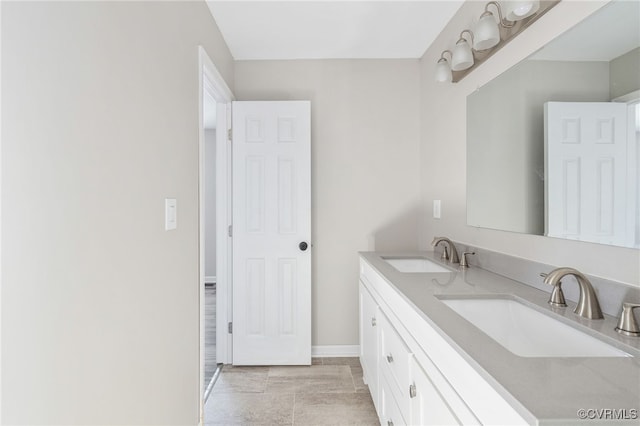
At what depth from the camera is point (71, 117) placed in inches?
31.6

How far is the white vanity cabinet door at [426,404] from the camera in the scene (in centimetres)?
88

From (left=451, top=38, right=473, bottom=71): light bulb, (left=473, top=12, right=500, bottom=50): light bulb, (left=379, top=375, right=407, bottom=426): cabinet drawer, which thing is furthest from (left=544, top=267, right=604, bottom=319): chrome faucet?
(left=451, top=38, right=473, bottom=71): light bulb

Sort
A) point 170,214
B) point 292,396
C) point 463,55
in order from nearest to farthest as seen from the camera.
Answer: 1. point 170,214
2. point 463,55
3. point 292,396

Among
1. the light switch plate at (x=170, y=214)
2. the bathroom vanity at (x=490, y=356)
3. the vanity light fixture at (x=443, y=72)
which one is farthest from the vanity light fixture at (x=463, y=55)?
the light switch plate at (x=170, y=214)

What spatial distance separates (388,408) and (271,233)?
1.44 m

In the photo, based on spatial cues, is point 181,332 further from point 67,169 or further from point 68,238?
point 67,169

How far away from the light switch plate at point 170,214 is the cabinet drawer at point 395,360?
1.08m

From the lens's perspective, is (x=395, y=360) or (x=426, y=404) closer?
(x=426, y=404)

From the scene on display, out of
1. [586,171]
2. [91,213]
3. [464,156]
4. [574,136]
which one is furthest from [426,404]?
[464,156]

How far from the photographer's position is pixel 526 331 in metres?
1.10

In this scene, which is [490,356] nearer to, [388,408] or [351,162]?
[388,408]

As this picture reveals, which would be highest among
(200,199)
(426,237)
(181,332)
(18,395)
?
(200,199)

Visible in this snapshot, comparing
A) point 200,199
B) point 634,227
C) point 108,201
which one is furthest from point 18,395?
point 634,227

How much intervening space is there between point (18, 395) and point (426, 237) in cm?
239
